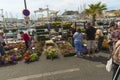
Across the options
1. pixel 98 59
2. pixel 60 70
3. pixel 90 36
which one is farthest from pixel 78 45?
pixel 60 70

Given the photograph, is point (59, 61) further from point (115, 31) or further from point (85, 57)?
point (115, 31)

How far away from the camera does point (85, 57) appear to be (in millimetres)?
10133

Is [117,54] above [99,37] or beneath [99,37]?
above

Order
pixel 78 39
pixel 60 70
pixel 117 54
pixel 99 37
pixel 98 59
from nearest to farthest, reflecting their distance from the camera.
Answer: pixel 117 54 → pixel 60 70 → pixel 98 59 → pixel 78 39 → pixel 99 37

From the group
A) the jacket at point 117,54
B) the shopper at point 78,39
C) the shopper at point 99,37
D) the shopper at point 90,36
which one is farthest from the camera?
the shopper at point 99,37

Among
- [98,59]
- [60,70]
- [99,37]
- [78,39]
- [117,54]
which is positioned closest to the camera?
[117,54]

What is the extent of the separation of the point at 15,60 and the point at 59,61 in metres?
2.73

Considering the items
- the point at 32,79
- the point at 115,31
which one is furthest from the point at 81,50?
the point at 32,79

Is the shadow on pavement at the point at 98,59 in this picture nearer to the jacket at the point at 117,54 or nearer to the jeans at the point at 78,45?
the jeans at the point at 78,45

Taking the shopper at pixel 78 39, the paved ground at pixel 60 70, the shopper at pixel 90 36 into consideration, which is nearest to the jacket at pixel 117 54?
the paved ground at pixel 60 70

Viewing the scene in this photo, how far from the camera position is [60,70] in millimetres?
8117

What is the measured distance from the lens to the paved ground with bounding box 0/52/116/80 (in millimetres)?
7201

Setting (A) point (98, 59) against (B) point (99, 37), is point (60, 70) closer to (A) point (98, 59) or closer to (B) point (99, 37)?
(A) point (98, 59)

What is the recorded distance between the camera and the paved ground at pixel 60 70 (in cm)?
720
